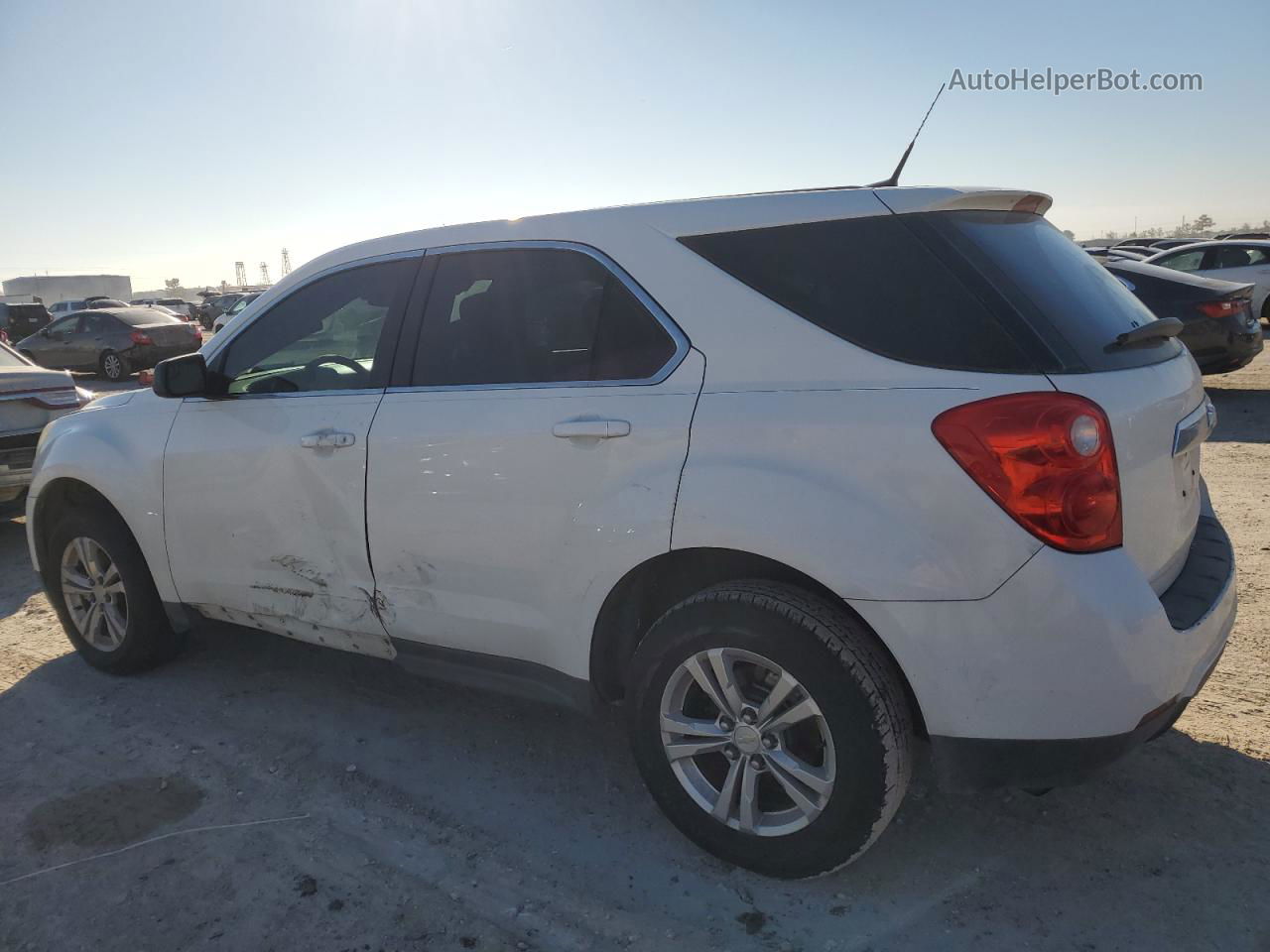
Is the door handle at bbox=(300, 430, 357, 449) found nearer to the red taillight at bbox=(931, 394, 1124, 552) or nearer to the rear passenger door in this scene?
the rear passenger door

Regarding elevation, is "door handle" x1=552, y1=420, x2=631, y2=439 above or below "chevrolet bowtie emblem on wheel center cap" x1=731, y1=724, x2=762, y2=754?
above

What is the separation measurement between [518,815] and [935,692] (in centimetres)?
148

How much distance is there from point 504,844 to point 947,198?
2.30m

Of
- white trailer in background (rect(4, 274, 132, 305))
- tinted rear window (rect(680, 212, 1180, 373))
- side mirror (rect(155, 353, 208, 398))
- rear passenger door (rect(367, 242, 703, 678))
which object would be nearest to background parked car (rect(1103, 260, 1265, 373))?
tinted rear window (rect(680, 212, 1180, 373))

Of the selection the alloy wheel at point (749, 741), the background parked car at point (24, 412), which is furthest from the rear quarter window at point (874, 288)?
the background parked car at point (24, 412)

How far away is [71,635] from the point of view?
437cm

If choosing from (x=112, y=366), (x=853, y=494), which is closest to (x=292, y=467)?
(x=853, y=494)

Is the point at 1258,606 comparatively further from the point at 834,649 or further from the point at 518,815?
the point at 518,815

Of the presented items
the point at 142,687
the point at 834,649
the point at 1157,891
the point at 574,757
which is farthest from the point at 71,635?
the point at 1157,891

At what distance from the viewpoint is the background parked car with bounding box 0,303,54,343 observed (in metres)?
31.2

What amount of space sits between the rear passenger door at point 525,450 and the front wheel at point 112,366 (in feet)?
64.7

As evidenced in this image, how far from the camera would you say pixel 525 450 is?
2789 millimetres

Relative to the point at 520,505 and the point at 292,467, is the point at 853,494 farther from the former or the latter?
the point at 292,467

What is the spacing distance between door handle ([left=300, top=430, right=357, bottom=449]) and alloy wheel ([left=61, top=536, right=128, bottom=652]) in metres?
1.45
